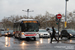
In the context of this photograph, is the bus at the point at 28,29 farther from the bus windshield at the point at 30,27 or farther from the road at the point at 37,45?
the road at the point at 37,45

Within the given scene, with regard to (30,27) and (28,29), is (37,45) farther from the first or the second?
(30,27)

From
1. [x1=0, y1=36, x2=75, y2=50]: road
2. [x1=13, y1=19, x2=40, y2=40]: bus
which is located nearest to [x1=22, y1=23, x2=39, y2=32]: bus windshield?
[x1=13, y1=19, x2=40, y2=40]: bus

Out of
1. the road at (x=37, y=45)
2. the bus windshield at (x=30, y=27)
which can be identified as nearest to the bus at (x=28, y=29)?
the bus windshield at (x=30, y=27)

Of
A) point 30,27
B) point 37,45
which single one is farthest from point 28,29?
point 37,45

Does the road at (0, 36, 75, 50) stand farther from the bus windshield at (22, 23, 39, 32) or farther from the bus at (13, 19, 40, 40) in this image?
the bus windshield at (22, 23, 39, 32)

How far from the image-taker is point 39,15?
8681cm

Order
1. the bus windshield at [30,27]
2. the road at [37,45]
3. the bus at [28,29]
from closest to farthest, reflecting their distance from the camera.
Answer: the road at [37,45]
the bus at [28,29]
the bus windshield at [30,27]

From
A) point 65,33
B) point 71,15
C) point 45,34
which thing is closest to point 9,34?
point 45,34

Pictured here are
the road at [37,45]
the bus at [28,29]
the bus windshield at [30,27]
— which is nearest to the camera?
the road at [37,45]

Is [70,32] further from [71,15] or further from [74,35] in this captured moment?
[71,15]

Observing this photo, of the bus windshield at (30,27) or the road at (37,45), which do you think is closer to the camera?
the road at (37,45)

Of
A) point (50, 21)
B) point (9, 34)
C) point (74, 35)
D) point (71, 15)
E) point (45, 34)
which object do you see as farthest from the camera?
point (50, 21)

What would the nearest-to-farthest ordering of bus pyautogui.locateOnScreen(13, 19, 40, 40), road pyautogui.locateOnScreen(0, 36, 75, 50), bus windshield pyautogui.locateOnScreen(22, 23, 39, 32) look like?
road pyautogui.locateOnScreen(0, 36, 75, 50) → bus pyautogui.locateOnScreen(13, 19, 40, 40) → bus windshield pyautogui.locateOnScreen(22, 23, 39, 32)

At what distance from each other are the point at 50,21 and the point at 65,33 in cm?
4864
